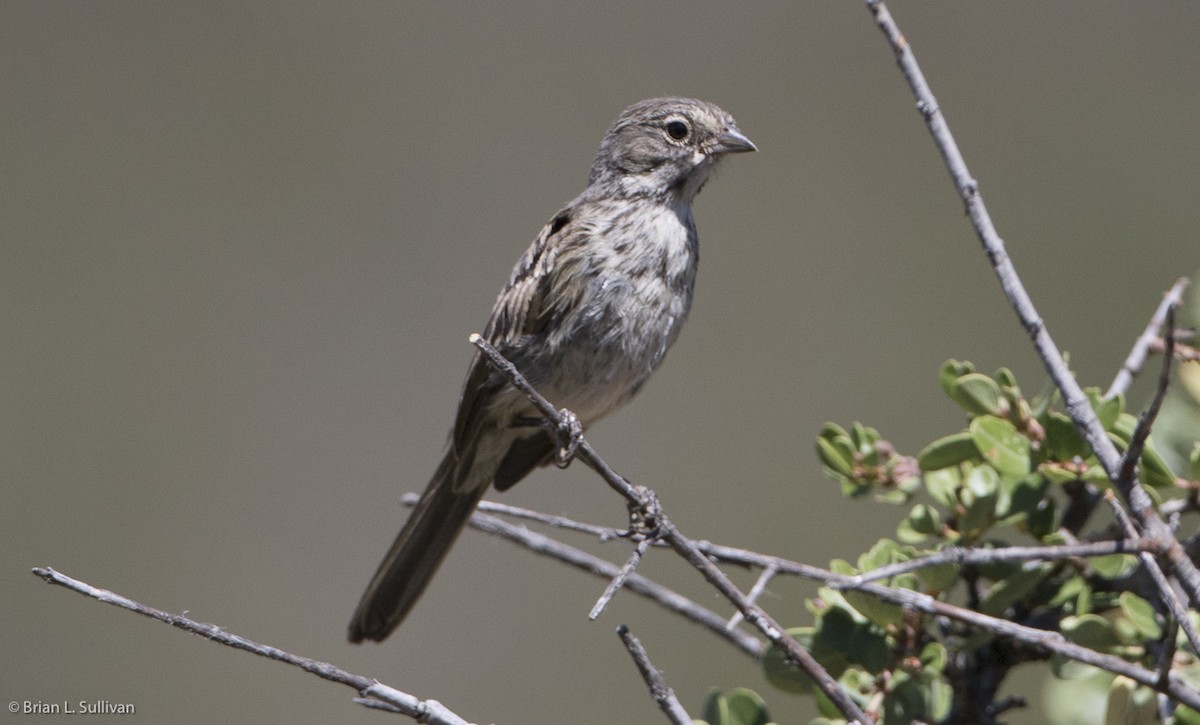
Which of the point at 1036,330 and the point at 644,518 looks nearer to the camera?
the point at 1036,330

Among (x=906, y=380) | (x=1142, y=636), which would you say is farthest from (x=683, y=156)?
(x=906, y=380)

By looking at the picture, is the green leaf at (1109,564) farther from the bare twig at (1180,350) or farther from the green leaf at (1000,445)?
the bare twig at (1180,350)

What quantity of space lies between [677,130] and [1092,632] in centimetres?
193

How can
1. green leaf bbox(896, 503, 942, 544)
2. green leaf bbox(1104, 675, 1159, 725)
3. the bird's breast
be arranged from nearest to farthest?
green leaf bbox(1104, 675, 1159, 725), green leaf bbox(896, 503, 942, 544), the bird's breast

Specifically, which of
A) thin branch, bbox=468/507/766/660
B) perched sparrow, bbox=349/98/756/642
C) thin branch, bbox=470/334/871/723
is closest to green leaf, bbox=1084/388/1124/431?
thin branch, bbox=470/334/871/723

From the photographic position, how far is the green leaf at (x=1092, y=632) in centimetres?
171

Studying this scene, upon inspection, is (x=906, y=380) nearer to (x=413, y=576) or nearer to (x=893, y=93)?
(x=893, y=93)

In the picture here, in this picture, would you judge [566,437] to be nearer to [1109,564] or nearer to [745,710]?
[745,710]

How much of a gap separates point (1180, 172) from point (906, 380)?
1.81m

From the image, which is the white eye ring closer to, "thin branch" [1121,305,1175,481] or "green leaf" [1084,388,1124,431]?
"green leaf" [1084,388,1124,431]

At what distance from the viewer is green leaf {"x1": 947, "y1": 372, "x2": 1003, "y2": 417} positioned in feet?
6.19

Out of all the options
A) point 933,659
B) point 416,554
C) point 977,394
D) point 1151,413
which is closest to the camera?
point 1151,413

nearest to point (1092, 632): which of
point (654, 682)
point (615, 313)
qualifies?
point (654, 682)

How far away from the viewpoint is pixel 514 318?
2.93 meters
